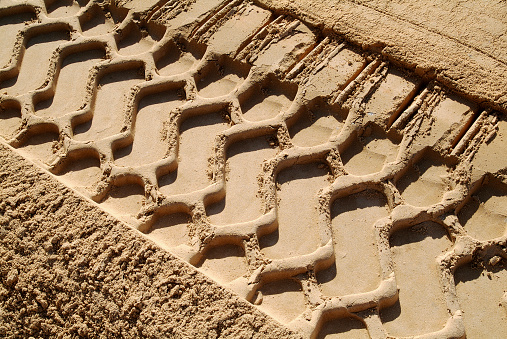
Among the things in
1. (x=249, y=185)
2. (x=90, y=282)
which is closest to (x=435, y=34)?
(x=249, y=185)

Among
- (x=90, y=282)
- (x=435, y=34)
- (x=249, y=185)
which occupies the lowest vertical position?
(x=90, y=282)

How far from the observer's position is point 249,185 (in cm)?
184

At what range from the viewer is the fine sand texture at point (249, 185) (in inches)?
60.6

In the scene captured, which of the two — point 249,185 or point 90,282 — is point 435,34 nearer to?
point 249,185

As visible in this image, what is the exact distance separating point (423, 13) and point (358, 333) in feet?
4.59

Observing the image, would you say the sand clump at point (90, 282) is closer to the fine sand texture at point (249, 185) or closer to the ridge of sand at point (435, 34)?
the fine sand texture at point (249, 185)

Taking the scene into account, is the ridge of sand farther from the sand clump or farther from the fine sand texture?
the sand clump

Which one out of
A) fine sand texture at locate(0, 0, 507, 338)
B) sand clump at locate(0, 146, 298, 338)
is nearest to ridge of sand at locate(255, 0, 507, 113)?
fine sand texture at locate(0, 0, 507, 338)

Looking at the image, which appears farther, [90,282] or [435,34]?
[435,34]

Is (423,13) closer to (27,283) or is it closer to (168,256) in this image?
(168,256)

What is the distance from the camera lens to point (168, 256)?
158 centimetres

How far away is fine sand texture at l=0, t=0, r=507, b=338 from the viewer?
5.05ft

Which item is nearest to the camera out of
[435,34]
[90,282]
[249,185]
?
[90,282]

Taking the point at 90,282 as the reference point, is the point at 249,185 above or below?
above
